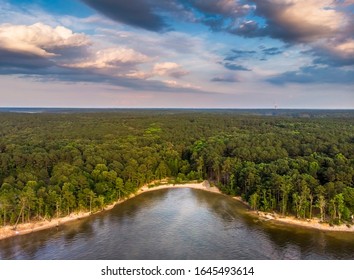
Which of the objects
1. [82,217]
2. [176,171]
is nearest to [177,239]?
[82,217]

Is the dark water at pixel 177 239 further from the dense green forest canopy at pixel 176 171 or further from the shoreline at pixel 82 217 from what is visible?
the dense green forest canopy at pixel 176 171

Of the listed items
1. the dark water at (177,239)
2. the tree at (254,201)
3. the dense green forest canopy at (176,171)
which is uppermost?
the dense green forest canopy at (176,171)

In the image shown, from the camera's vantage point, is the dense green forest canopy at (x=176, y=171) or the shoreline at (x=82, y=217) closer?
the shoreline at (x=82, y=217)

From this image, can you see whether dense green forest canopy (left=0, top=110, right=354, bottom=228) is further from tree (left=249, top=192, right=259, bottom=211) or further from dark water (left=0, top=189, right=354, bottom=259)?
dark water (left=0, top=189, right=354, bottom=259)

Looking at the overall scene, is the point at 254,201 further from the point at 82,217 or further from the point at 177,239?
the point at 82,217

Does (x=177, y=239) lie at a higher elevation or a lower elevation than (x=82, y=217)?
lower

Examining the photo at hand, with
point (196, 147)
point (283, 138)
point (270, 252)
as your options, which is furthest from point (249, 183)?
point (283, 138)

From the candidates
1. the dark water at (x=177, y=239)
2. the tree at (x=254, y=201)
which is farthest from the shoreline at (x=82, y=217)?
the dark water at (x=177, y=239)

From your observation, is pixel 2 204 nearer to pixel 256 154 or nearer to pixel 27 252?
pixel 27 252

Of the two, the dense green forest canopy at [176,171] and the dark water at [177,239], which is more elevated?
the dense green forest canopy at [176,171]
